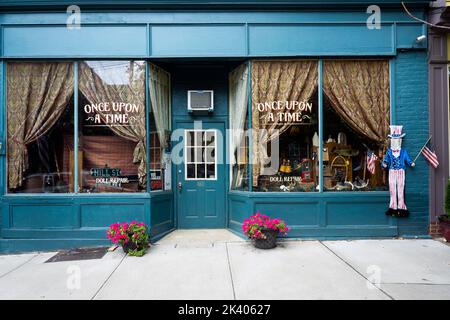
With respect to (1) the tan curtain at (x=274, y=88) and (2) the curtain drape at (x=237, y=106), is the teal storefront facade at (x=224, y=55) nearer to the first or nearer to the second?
(1) the tan curtain at (x=274, y=88)

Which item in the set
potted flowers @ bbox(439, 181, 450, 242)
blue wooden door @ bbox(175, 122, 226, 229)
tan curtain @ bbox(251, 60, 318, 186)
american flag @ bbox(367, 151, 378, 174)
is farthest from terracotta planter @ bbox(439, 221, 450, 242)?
blue wooden door @ bbox(175, 122, 226, 229)

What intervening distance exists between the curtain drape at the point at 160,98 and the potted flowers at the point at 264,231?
110 inches

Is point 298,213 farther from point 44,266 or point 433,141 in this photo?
point 44,266

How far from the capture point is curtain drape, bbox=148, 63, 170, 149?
590cm

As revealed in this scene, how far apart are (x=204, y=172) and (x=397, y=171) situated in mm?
4353

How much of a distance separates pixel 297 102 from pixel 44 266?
5908 millimetres

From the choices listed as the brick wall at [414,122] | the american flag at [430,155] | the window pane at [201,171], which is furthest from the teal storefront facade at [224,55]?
the window pane at [201,171]

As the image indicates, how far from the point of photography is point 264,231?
5125 mm

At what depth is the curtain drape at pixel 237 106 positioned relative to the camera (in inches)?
236

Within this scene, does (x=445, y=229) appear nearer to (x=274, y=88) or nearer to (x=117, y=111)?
(x=274, y=88)

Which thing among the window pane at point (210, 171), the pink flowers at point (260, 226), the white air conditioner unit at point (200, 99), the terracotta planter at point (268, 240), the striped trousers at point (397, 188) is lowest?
the terracotta planter at point (268, 240)

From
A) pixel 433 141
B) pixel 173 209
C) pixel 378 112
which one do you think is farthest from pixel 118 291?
pixel 433 141

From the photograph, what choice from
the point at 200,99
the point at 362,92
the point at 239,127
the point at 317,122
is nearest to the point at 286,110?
the point at 317,122

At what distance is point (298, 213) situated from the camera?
18.7 feet
